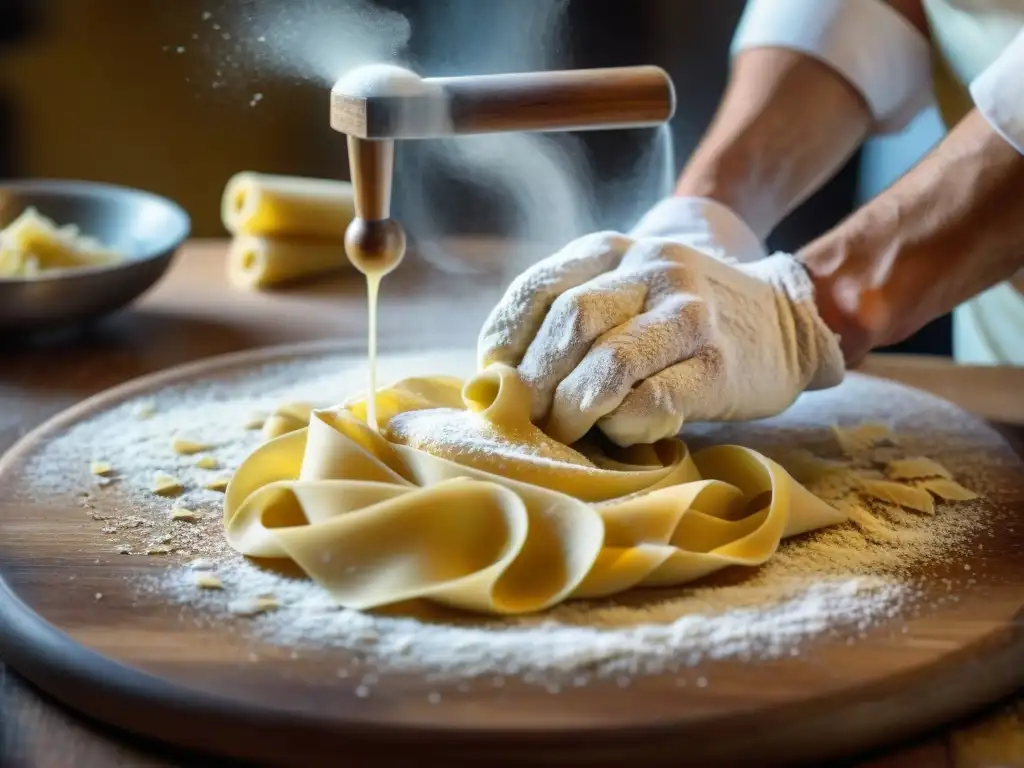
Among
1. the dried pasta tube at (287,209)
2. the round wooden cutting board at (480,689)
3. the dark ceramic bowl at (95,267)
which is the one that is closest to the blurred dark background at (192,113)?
the dried pasta tube at (287,209)

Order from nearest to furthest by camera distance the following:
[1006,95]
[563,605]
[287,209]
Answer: [563,605] < [1006,95] < [287,209]

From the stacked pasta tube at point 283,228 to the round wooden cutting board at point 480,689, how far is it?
1.32 metres

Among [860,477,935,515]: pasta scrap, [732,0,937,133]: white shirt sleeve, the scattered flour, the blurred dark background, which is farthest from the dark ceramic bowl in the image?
[860,477,935,515]: pasta scrap

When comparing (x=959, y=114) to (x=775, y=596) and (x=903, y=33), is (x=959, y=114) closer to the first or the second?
(x=903, y=33)

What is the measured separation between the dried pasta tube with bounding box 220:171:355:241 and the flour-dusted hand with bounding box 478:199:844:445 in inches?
44.6

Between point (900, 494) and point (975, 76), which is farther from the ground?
point (975, 76)

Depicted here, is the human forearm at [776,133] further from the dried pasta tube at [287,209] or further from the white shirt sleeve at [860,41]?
the dried pasta tube at [287,209]

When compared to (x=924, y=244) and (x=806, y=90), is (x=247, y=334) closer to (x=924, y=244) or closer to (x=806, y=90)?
(x=806, y=90)

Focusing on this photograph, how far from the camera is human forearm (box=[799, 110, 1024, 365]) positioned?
6.00ft

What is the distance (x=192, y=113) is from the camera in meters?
3.77

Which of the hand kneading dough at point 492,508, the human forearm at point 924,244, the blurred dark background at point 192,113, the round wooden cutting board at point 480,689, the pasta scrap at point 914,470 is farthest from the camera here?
the blurred dark background at point 192,113

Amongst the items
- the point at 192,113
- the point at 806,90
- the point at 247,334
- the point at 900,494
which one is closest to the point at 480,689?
the point at 900,494

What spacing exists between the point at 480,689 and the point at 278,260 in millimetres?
1696

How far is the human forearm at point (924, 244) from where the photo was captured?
183cm
